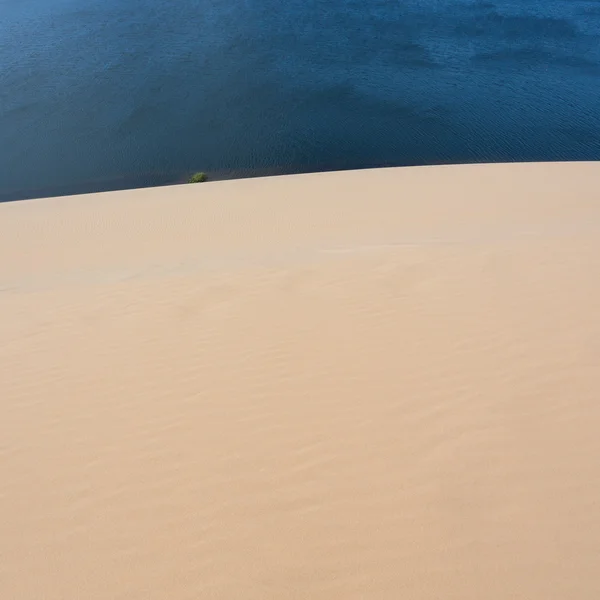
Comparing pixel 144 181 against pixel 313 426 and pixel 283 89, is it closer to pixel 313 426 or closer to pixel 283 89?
pixel 283 89

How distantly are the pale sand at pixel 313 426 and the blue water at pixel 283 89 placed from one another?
9.08 meters

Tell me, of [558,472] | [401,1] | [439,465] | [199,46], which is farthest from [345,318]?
[401,1]

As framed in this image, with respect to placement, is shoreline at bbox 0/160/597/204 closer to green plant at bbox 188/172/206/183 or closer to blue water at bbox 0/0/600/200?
blue water at bbox 0/0/600/200

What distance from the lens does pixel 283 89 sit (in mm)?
19203

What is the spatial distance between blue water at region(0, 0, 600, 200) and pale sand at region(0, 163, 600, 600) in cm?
908

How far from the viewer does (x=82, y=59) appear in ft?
70.8

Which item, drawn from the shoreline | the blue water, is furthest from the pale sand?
the blue water

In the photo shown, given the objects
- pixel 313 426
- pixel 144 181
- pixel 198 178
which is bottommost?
pixel 144 181

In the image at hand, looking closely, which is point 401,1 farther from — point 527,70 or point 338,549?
point 338,549

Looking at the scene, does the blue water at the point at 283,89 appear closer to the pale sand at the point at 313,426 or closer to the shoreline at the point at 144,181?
the shoreline at the point at 144,181

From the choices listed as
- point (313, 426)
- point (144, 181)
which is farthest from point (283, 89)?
point (313, 426)

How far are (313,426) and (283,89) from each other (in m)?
17.6

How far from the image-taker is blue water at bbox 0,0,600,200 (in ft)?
51.2

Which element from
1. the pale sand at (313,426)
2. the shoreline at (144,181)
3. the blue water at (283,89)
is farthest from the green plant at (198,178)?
the pale sand at (313,426)
